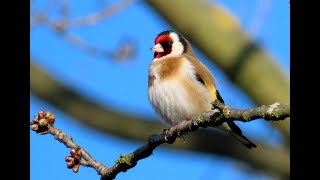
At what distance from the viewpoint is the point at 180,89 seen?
306 cm

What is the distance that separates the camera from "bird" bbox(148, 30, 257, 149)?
3.03m

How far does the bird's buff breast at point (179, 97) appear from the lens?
119 inches

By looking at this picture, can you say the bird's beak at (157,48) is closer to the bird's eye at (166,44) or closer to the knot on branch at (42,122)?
the bird's eye at (166,44)

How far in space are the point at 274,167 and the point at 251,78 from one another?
0.53 metres

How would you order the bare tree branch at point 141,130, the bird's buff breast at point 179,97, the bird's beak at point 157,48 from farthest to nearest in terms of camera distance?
the bare tree branch at point 141,130, the bird's beak at point 157,48, the bird's buff breast at point 179,97

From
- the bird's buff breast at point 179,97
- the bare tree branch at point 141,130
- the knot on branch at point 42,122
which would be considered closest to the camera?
the knot on branch at point 42,122

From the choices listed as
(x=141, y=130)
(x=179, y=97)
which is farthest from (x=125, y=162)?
(x=141, y=130)

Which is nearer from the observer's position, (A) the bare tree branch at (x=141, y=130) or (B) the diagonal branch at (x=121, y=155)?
(B) the diagonal branch at (x=121, y=155)

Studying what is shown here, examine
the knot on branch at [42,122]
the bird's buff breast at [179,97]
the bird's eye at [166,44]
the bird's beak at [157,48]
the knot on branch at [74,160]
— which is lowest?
the knot on branch at [74,160]

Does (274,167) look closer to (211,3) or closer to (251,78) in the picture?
(251,78)

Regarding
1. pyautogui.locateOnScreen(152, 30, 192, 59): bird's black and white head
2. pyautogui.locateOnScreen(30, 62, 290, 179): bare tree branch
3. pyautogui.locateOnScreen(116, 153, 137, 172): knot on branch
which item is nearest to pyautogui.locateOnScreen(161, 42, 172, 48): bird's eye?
pyautogui.locateOnScreen(152, 30, 192, 59): bird's black and white head

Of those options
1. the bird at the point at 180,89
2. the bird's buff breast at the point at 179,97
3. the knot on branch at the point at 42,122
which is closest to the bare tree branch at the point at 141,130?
the bird at the point at 180,89
